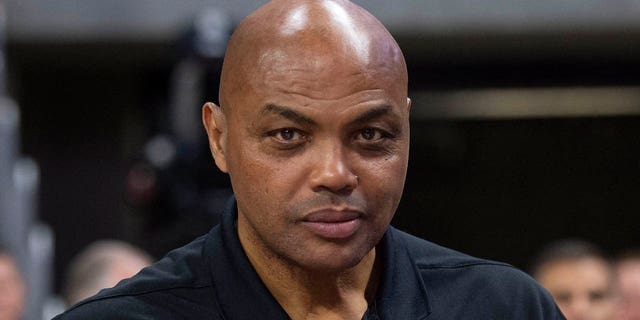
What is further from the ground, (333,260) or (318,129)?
(318,129)

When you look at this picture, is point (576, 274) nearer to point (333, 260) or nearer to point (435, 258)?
point (435, 258)

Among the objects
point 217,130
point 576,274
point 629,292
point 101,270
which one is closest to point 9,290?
point 101,270

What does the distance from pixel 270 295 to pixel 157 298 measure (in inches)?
6.5

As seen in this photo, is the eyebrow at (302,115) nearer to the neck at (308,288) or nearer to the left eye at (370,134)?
the left eye at (370,134)

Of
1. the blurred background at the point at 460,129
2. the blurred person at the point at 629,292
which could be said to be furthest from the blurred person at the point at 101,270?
the blurred background at the point at 460,129

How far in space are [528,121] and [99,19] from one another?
307 cm

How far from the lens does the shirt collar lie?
1.84m

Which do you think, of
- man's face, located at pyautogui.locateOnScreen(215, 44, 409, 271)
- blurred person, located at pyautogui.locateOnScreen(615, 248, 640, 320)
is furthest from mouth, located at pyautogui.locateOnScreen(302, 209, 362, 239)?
blurred person, located at pyautogui.locateOnScreen(615, 248, 640, 320)

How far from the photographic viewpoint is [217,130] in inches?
75.5

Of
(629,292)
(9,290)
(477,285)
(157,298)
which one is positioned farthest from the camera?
(629,292)

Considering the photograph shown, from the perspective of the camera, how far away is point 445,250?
206 cm

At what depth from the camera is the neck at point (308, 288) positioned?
1.89 m

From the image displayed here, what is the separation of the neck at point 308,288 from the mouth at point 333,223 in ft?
0.45

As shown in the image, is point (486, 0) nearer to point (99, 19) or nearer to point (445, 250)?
point (99, 19)
